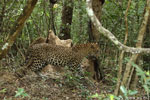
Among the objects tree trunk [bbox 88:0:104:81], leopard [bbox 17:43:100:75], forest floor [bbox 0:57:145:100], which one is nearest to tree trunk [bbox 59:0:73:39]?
leopard [bbox 17:43:100:75]

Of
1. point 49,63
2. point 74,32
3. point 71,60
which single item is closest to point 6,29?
point 49,63

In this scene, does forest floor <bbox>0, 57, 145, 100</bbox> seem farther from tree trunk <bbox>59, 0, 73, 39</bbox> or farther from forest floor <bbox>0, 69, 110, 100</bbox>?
tree trunk <bbox>59, 0, 73, 39</bbox>

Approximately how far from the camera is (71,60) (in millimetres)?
7918

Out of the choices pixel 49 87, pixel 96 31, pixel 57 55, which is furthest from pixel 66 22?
→ pixel 49 87

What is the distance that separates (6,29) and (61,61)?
2.10 m

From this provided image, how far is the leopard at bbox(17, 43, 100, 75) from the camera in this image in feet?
24.0

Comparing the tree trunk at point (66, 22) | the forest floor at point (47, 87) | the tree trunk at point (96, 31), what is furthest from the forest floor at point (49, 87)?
the tree trunk at point (66, 22)

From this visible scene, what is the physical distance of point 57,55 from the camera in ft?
25.0

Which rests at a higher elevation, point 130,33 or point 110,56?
point 130,33

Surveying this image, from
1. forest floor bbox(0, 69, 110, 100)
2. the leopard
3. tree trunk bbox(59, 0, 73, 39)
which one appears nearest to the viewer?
forest floor bbox(0, 69, 110, 100)

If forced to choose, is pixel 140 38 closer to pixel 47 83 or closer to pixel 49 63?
pixel 47 83

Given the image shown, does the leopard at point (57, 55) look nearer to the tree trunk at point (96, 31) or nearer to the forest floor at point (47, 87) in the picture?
the tree trunk at point (96, 31)

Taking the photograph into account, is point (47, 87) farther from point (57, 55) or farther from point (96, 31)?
point (96, 31)

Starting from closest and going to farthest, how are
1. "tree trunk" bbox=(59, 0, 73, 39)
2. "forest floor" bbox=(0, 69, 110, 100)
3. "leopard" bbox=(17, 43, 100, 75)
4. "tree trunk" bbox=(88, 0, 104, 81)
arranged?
"forest floor" bbox=(0, 69, 110, 100) → "tree trunk" bbox=(88, 0, 104, 81) → "leopard" bbox=(17, 43, 100, 75) → "tree trunk" bbox=(59, 0, 73, 39)
